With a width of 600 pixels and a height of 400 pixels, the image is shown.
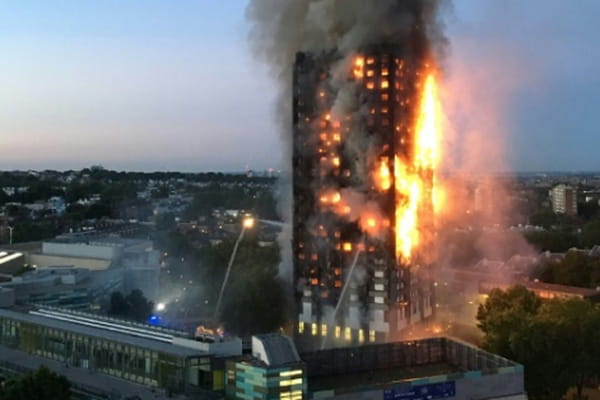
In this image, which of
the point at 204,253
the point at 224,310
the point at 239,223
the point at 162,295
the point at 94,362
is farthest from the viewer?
the point at 239,223

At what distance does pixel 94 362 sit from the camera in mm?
27109

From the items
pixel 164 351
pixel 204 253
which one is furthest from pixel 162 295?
pixel 164 351

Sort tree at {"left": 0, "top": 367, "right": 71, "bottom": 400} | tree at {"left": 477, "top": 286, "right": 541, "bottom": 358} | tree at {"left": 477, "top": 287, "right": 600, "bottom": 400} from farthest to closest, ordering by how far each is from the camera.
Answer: tree at {"left": 477, "top": 286, "right": 541, "bottom": 358}
tree at {"left": 477, "top": 287, "right": 600, "bottom": 400}
tree at {"left": 0, "top": 367, "right": 71, "bottom": 400}

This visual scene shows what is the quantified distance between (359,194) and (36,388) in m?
20.0

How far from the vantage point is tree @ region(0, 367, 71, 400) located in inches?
843

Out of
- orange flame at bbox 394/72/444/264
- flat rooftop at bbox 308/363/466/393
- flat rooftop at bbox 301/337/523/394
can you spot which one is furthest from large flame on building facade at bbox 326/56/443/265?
flat rooftop at bbox 308/363/466/393

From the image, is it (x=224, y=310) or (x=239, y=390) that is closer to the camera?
(x=239, y=390)

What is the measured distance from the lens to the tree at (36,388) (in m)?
21.4

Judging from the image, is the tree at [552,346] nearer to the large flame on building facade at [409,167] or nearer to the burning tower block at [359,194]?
the burning tower block at [359,194]

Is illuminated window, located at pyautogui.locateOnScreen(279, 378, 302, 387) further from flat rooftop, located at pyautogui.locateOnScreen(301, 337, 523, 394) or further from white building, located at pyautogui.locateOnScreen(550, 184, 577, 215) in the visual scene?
white building, located at pyautogui.locateOnScreen(550, 184, 577, 215)

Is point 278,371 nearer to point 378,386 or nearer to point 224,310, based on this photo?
point 378,386

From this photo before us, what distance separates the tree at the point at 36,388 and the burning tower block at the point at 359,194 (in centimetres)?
1783

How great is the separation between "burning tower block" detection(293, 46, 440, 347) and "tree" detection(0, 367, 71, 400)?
17.8m

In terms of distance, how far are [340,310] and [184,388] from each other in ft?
50.8
